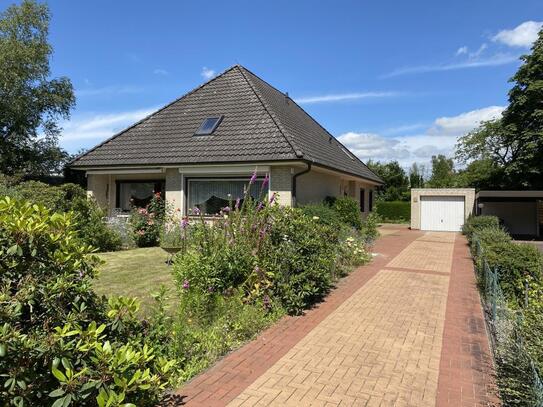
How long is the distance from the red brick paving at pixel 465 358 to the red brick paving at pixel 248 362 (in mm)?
1857

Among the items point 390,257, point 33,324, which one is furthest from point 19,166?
point 33,324

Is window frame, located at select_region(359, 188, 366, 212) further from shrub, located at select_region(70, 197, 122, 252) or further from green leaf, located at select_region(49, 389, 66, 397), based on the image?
green leaf, located at select_region(49, 389, 66, 397)

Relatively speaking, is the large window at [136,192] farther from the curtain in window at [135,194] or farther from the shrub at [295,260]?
the shrub at [295,260]

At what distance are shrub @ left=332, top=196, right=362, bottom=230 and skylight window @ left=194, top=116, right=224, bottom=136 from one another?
5.35 metres

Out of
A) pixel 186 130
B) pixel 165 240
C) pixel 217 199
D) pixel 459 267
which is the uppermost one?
pixel 186 130

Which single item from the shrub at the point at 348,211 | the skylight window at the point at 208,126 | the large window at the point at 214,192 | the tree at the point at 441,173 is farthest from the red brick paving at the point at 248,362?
the tree at the point at 441,173

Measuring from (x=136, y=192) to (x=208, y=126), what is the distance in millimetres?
4154

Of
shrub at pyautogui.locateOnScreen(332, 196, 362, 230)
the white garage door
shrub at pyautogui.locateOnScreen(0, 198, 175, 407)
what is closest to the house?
shrub at pyautogui.locateOnScreen(332, 196, 362, 230)

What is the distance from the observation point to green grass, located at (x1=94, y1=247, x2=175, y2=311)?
8156mm

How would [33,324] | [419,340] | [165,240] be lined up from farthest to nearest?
[165,240]
[419,340]
[33,324]

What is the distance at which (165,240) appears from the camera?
37.0 feet

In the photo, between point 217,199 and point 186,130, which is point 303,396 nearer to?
point 217,199

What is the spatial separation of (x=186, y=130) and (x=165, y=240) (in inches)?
241

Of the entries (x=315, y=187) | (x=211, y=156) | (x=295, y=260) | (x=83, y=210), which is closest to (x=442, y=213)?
(x=315, y=187)
